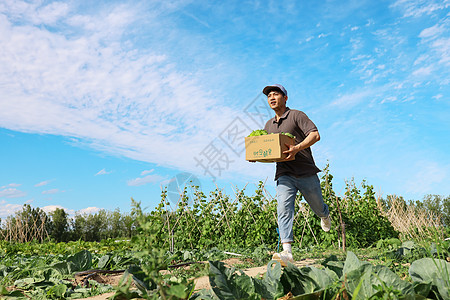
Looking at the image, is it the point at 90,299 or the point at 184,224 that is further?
the point at 184,224

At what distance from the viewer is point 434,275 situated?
1.32 metres

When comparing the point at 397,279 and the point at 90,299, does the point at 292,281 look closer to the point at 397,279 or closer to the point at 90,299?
the point at 397,279

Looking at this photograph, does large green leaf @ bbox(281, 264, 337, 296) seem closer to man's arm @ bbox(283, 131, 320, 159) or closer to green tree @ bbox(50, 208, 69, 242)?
man's arm @ bbox(283, 131, 320, 159)

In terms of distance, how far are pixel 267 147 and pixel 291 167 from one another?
424mm

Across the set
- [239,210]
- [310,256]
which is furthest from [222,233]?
[310,256]

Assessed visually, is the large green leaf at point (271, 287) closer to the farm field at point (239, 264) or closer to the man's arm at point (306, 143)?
the farm field at point (239, 264)

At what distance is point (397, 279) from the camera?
4.05ft

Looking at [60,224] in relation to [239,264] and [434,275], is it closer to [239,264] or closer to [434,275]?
[239,264]

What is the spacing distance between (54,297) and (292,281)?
161 centimetres

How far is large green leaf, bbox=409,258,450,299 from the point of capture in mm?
1218

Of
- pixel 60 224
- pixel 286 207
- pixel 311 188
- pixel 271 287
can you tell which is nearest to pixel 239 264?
pixel 286 207

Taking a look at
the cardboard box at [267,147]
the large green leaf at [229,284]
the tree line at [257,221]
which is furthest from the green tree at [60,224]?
the large green leaf at [229,284]

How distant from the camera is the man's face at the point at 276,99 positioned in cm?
450

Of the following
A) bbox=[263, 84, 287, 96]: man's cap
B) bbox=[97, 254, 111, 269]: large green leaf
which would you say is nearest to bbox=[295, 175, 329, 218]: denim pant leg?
bbox=[263, 84, 287, 96]: man's cap
